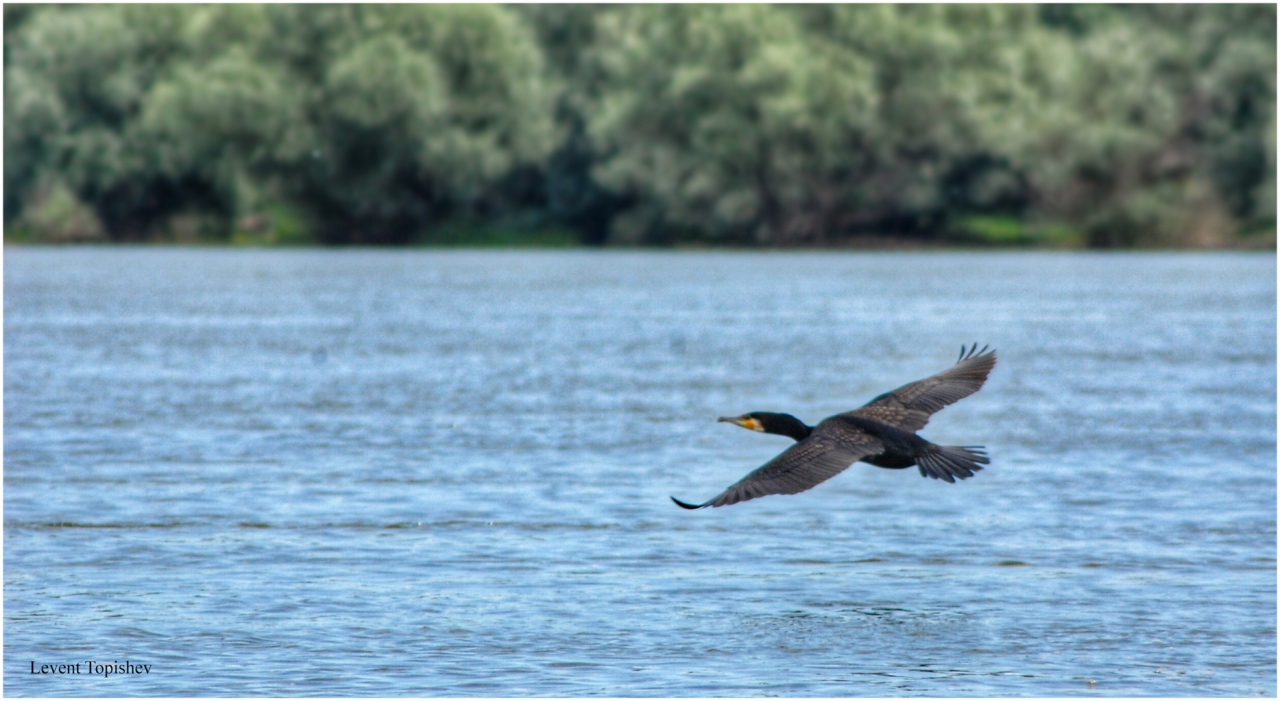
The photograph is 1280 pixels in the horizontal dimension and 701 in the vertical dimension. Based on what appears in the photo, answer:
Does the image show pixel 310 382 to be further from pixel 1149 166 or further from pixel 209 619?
pixel 1149 166

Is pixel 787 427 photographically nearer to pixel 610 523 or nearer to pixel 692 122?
pixel 610 523

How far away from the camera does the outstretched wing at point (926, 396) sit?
1162 cm

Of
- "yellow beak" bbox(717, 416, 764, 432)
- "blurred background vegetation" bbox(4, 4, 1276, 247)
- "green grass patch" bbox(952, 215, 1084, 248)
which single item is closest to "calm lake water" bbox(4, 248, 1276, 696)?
"yellow beak" bbox(717, 416, 764, 432)

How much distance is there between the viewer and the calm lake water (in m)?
9.87

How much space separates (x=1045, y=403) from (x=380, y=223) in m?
52.2

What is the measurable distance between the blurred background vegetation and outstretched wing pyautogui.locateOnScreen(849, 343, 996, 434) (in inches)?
2035

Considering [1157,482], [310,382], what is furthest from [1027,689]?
[310,382]

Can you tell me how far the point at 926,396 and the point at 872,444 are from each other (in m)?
1.44

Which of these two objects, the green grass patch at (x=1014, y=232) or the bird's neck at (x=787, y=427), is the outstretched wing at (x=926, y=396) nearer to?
the bird's neck at (x=787, y=427)

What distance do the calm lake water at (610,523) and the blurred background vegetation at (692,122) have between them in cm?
3453

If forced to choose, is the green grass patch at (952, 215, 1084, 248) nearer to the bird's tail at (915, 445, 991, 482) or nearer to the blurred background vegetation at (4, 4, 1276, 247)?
the blurred background vegetation at (4, 4, 1276, 247)

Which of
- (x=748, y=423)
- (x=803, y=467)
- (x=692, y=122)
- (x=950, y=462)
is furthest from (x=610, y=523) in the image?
(x=692, y=122)

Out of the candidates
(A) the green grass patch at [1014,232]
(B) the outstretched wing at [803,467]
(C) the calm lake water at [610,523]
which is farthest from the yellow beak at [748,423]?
(A) the green grass patch at [1014,232]

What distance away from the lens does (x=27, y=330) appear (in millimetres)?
32875
